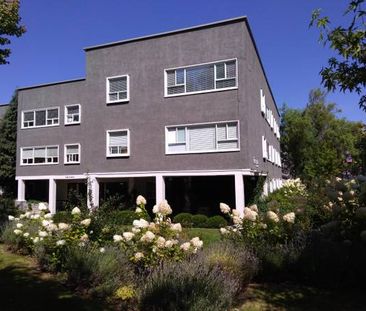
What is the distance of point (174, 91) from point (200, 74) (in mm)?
1819

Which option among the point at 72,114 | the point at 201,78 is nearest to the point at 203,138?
the point at 201,78

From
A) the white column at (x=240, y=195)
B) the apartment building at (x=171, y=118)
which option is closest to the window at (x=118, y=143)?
the apartment building at (x=171, y=118)

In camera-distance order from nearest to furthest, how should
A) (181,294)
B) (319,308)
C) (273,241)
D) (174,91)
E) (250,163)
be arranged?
(181,294)
(319,308)
(273,241)
(250,163)
(174,91)

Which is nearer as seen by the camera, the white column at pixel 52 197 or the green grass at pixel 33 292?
the green grass at pixel 33 292

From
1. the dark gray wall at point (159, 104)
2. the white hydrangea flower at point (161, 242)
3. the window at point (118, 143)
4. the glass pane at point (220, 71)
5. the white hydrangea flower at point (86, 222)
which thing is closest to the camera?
the white hydrangea flower at point (161, 242)

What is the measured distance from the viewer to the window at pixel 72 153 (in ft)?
90.6

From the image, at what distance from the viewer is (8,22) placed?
37.8 ft

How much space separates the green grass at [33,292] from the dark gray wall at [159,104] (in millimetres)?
12814

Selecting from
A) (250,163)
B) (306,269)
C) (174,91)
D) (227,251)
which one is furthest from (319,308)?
(174,91)

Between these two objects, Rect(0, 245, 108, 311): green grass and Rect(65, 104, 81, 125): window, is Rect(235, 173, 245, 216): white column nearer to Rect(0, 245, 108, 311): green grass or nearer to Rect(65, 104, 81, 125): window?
Rect(0, 245, 108, 311): green grass

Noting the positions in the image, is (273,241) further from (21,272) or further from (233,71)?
(233,71)

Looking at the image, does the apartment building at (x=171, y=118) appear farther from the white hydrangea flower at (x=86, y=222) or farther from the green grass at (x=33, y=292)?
the white hydrangea flower at (x=86, y=222)

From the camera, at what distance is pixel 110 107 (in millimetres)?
24406

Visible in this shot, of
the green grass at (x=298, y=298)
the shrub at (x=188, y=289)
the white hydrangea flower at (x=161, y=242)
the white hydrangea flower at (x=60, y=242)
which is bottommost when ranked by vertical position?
the green grass at (x=298, y=298)
